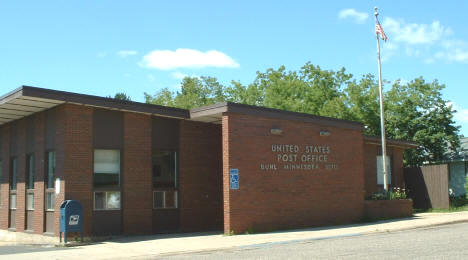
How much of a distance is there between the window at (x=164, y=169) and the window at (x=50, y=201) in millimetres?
3527

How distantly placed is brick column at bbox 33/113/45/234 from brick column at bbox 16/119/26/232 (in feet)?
4.13

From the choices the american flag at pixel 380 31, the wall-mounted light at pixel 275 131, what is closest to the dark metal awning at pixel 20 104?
the wall-mounted light at pixel 275 131

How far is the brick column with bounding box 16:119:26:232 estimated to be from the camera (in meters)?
19.7

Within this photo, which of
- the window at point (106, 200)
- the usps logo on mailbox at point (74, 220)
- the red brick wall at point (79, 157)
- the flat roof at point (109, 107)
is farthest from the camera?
the window at point (106, 200)

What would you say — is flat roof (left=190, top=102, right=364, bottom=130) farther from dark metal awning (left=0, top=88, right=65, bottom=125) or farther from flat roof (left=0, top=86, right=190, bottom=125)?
dark metal awning (left=0, top=88, right=65, bottom=125)

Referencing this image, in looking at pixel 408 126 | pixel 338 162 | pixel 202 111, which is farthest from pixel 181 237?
pixel 408 126

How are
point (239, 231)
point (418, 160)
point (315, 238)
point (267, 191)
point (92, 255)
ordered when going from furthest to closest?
1. point (418, 160)
2. point (267, 191)
3. point (239, 231)
4. point (315, 238)
5. point (92, 255)

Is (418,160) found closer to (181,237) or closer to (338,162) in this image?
(338,162)

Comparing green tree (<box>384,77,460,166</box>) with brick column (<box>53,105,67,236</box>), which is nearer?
brick column (<box>53,105,67,236</box>)

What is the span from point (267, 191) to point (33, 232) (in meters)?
8.59

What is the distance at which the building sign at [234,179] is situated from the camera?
17234mm

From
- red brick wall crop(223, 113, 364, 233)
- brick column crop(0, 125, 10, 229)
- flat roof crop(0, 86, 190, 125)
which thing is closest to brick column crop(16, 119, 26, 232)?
flat roof crop(0, 86, 190, 125)

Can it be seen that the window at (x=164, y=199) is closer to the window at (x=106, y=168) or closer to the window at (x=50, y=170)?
the window at (x=106, y=168)

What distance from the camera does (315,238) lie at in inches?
619
